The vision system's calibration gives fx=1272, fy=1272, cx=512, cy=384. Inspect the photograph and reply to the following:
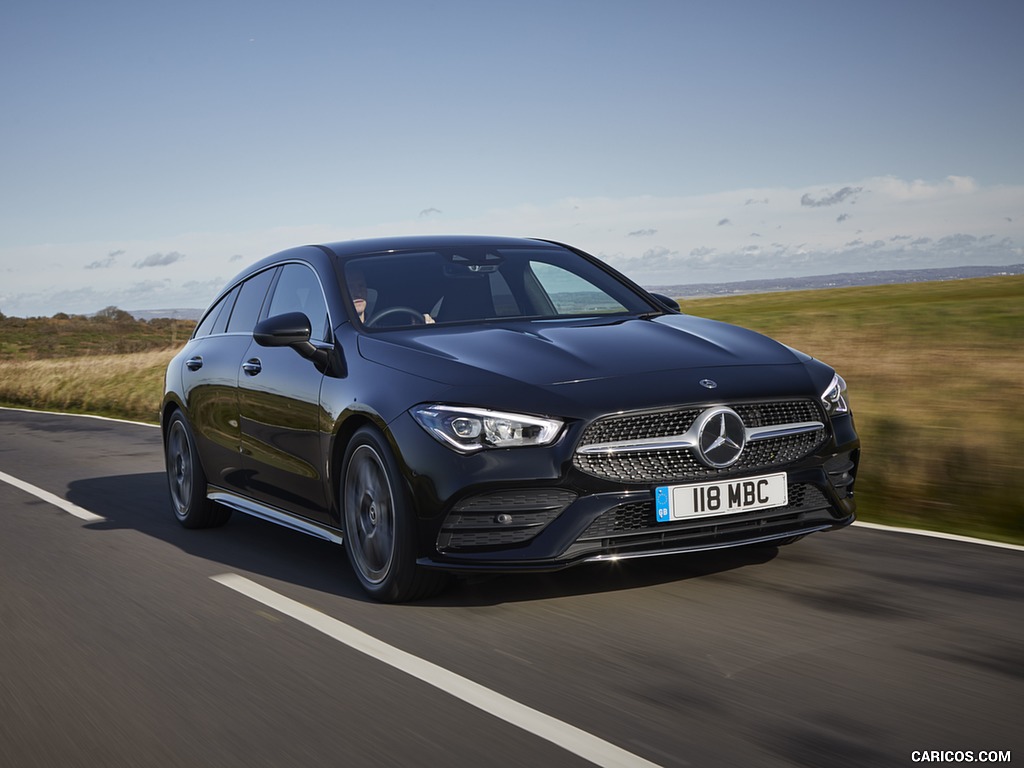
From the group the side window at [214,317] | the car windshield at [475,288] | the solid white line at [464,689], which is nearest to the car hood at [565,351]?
the car windshield at [475,288]

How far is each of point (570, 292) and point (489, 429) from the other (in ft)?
6.57

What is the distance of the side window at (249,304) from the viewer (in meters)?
7.21

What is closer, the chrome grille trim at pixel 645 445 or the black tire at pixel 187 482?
the chrome grille trim at pixel 645 445

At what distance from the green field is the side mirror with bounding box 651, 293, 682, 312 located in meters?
1.85

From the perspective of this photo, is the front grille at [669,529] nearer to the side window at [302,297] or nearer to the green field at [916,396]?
the side window at [302,297]

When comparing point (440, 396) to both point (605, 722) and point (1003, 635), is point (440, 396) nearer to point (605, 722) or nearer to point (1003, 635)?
point (605, 722)

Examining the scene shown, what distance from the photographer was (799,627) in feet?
15.3

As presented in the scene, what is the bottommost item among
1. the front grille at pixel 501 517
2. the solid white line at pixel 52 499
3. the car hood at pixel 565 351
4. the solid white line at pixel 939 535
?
the solid white line at pixel 939 535

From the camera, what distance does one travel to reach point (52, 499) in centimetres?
953

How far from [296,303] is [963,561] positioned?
139 inches

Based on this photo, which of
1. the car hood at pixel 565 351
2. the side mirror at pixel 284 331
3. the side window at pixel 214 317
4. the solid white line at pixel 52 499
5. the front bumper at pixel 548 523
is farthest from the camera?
the solid white line at pixel 52 499

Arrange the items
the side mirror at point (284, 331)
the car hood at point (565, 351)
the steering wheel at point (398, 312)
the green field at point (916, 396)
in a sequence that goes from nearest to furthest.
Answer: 1. the car hood at point (565, 351)
2. the side mirror at point (284, 331)
3. the steering wheel at point (398, 312)
4. the green field at point (916, 396)

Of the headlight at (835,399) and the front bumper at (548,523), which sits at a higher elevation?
the headlight at (835,399)

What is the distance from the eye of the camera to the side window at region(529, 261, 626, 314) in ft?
21.6
